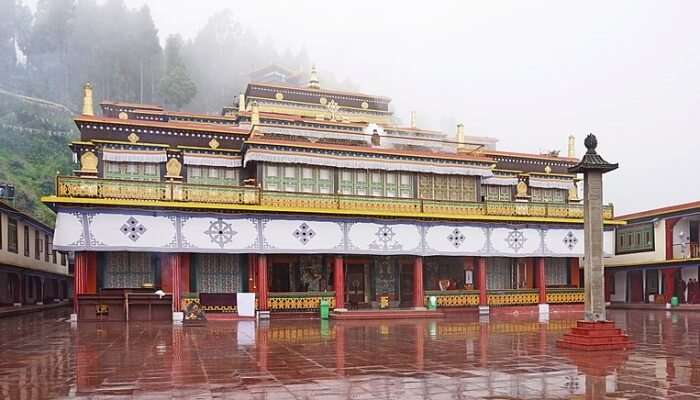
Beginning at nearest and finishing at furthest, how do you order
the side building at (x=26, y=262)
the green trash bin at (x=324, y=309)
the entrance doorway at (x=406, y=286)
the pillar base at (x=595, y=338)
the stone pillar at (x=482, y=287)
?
1. the pillar base at (x=595, y=338)
2. the green trash bin at (x=324, y=309)
3. the stone pillar at (x=482, y=287)
4. the entrance doorway at (x=406, y=286)
5. the side building at (x=26, y=262)

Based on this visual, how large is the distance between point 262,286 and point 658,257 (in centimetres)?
2575

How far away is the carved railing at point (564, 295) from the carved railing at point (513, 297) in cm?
81

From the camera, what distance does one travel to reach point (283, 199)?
25.9 meters

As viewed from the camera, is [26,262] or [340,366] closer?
[340,366]

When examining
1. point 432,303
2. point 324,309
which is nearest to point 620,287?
point 432,303

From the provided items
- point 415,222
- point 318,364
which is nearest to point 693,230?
point 415,222

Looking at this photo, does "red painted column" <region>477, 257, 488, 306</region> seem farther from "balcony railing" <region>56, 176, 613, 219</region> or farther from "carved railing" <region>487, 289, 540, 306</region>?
"balcony railing" <region>56, 176, 613, 219</region>

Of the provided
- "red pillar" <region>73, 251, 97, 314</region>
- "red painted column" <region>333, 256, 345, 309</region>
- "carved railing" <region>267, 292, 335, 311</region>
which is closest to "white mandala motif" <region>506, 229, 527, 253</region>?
"red painted column" <region>333, 256, 345, 309</region>

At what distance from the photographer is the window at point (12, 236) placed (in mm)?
34469

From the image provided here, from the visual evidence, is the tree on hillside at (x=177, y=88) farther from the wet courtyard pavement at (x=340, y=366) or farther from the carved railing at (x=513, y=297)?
the wet courtyard pavement at (x=340, y=366)

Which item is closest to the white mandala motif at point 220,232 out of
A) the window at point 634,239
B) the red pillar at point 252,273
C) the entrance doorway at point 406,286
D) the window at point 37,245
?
the red pillar at point 252,273

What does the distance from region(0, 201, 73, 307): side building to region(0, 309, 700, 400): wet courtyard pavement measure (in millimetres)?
16271

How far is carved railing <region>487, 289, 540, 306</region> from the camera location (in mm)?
29406

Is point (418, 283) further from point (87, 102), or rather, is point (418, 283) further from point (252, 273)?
point (87, 102)
